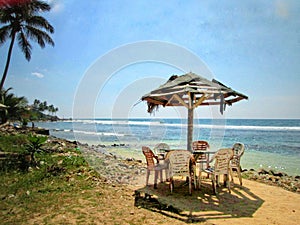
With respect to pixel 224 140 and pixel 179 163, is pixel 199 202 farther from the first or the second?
pixel 224 140

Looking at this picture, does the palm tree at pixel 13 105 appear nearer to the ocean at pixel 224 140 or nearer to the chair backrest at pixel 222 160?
the ocean at pixel 224 140

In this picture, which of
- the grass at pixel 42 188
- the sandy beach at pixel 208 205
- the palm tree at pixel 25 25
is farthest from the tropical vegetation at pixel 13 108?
the sandy beach at pixel 208 205

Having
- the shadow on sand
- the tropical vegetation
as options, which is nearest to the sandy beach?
the shadow on sand

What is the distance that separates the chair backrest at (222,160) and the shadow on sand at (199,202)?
17.7 inches

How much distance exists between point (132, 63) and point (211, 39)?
3.11 meters

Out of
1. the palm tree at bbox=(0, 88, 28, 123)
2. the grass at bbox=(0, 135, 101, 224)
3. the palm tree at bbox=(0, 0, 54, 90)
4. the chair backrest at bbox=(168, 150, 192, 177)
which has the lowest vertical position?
the grass at bbox=(0, 135, 101, 224)

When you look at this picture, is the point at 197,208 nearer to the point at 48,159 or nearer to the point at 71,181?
the point at 71,181

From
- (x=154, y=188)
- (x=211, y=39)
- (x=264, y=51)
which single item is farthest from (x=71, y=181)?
(x=264, y=51)

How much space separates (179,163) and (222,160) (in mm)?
831

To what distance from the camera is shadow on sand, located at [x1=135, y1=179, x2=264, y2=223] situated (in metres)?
3.18

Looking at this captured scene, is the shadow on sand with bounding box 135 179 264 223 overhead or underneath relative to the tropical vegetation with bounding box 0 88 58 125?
underneath

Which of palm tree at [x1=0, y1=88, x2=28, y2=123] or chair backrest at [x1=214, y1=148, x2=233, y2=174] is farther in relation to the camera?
palm tree at [x1=0, y1=88, x2=28, y2=123]

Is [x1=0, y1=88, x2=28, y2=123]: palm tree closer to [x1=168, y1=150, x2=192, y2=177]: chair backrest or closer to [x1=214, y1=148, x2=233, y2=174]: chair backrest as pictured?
[x1=168, y1=150, x2=192, y2=177]: chair backrest

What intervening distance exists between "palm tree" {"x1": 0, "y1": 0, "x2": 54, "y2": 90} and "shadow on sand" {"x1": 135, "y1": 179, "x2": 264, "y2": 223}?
15039 mm
